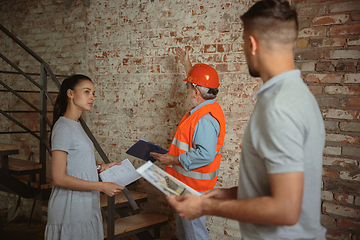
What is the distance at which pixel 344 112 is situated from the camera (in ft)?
7.95

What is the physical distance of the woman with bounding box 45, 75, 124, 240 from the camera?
1794mm

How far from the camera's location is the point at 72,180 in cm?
178

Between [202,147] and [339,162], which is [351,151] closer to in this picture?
[339,162]

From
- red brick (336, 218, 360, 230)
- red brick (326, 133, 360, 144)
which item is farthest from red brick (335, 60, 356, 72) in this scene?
red brick (336, 218, 360, 230)

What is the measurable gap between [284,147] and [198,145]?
5.22ft

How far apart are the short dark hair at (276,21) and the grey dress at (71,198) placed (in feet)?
4.56

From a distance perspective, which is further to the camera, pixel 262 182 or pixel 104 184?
pixel 104 184

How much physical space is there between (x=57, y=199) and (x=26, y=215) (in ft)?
11.0

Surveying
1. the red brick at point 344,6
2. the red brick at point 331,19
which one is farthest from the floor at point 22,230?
the red brick at point 344,6

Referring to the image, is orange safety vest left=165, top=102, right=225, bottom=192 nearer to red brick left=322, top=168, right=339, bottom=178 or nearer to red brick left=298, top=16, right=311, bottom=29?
red brick left=322, top=168, right=339, bottom=178

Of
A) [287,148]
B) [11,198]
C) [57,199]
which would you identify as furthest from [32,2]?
[287,148]

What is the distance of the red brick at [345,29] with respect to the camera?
236 centimetres

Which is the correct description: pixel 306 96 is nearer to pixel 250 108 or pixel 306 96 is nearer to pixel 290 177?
pixel 290 177

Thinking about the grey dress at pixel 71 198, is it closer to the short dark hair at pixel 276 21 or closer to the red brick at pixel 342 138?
the short dark hair at pixel 276 21
